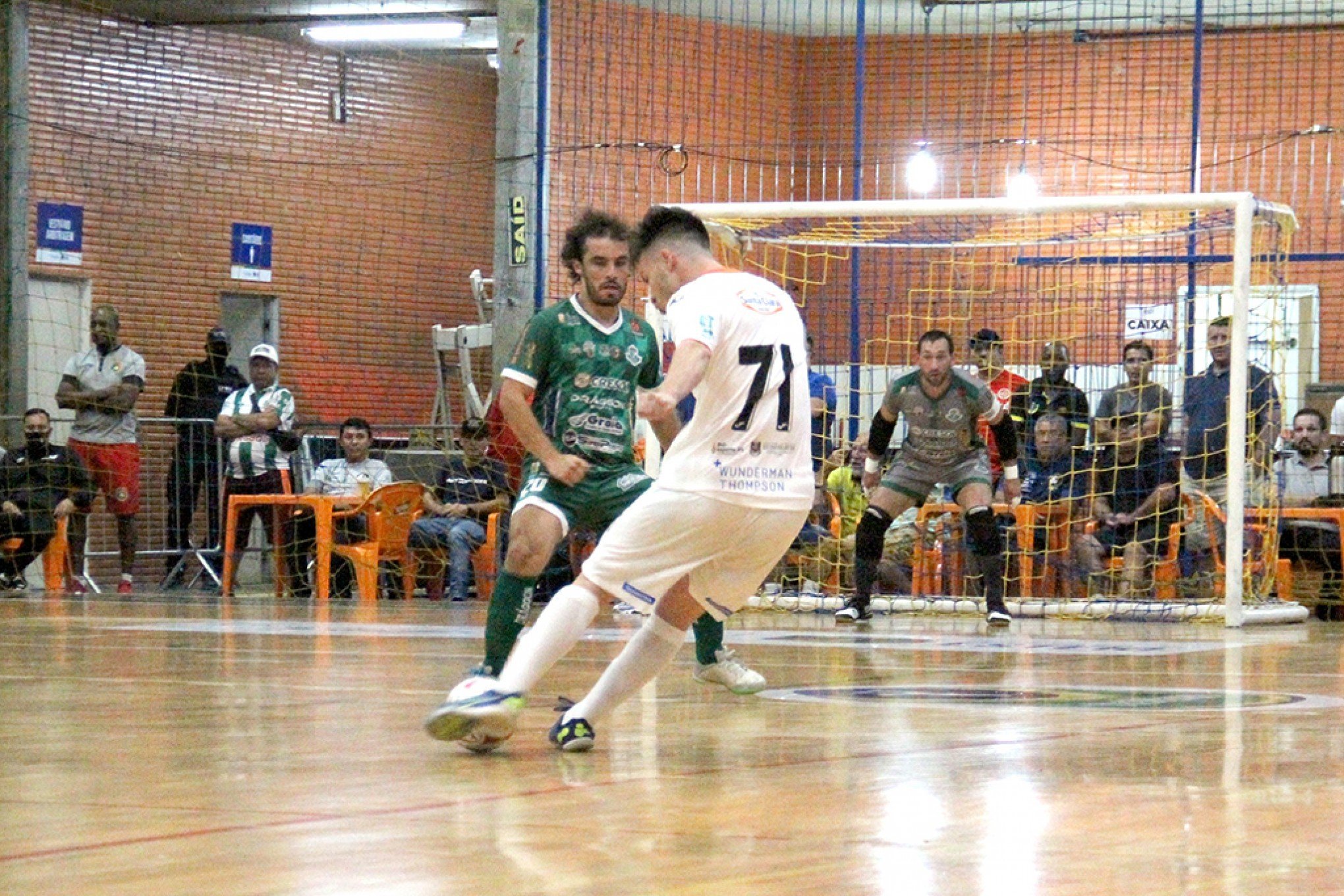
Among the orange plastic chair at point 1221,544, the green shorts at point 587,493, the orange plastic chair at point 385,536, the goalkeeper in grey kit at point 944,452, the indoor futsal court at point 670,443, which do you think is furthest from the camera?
the orange plastic chair at point 385,536

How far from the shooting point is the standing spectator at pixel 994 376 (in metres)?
15.6

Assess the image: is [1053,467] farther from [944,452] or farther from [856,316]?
[944,452]

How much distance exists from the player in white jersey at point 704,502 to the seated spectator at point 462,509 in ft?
34.7

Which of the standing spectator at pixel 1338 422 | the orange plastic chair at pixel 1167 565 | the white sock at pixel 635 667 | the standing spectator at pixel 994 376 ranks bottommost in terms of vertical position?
the orange plastic chair at pixel 1167 565

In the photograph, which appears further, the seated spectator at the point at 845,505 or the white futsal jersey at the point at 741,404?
the seated spectator at the point at 845,505

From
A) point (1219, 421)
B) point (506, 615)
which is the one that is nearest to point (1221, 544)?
point (1219, 421)

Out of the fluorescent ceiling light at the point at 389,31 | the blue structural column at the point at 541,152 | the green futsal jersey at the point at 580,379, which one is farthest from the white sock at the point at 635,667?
the fluorescent ceiling light at the point at 389,31

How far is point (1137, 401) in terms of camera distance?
50.4ft

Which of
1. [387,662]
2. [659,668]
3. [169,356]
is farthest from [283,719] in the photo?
[169,356]

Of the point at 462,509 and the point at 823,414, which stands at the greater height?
the point at 823,414

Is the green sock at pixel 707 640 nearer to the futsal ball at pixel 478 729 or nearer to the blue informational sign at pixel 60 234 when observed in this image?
the futsal ball at pixel 478 729

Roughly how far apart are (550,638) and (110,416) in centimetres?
1288

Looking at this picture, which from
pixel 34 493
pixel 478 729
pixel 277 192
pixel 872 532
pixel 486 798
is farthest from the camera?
pixel 277 192

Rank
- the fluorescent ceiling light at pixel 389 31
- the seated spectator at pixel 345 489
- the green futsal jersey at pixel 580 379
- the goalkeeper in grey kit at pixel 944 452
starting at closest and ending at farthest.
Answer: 1. the green futsal jersey at pixel 580 379
2. the goalkeeper in grey kit at pixel 944 452
3. the seated spectator at pixel 345 489
4. the fluorescent ceiling light at pixel 389 31
